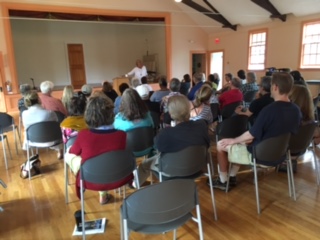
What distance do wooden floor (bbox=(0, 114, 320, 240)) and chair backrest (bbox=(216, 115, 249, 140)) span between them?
1.94 feet

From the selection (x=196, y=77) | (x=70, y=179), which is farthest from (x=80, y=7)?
(x=70, y=179)

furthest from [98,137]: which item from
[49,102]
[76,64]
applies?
[76,64]

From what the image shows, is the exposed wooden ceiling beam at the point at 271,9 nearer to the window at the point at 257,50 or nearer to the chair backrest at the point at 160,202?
the window at the point at 257,50

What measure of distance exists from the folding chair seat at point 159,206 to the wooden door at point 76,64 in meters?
11.9

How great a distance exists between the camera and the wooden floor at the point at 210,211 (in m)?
2.15

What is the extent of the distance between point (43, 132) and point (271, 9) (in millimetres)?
7881

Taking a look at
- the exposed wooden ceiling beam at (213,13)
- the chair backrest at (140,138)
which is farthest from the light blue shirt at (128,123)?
the exposed wooden ceiling beam at (213,13)

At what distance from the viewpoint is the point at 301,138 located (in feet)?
8.34

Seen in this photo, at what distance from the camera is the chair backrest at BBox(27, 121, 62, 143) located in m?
3.04

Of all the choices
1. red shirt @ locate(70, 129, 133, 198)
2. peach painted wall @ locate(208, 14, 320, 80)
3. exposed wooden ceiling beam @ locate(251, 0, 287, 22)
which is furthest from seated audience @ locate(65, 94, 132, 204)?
peach painted wall @ locate(208, 14, 320, 80)

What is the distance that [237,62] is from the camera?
10.3 metres

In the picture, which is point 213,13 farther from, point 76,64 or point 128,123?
point 128,123

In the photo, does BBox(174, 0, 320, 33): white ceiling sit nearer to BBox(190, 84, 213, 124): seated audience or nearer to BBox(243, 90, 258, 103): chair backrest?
BBox(243, 90, 258, 103): chair backrest

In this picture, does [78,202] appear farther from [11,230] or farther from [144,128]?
[144,128]
